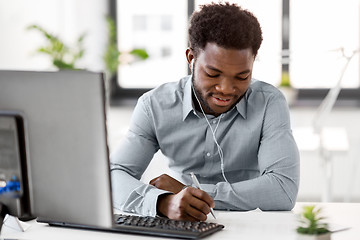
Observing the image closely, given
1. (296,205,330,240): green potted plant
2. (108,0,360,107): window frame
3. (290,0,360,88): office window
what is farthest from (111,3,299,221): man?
(108,0,360,107): window frame

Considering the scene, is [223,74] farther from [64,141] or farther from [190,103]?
[64,141]

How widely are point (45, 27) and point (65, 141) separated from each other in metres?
3.58

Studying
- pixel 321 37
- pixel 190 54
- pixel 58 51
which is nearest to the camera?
pixel 190 54

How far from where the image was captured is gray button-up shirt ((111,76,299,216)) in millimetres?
1825

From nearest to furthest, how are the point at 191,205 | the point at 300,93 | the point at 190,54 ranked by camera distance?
1. the point at 191,205
2. the point at 190,54
3. the point at 300,93

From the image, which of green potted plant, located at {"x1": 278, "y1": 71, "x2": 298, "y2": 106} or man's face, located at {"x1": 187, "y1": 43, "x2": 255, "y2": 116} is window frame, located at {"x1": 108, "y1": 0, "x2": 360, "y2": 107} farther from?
man's face, located at {"x1": 187, "y1": 43, "x2": 255, "y2": 116}

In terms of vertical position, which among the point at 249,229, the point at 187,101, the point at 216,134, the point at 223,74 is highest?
the point at 223,74

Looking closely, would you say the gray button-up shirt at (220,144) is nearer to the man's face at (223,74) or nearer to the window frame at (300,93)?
the man's face at (223,74)

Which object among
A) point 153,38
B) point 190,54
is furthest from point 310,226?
point 153,38

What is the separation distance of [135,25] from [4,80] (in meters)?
4.03

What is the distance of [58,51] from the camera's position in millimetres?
4383

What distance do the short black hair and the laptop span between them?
716mm

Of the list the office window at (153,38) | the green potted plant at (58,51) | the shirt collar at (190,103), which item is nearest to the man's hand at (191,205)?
the shirt collar at (190,103)

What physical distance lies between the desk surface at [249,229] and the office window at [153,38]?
11.6 ft
